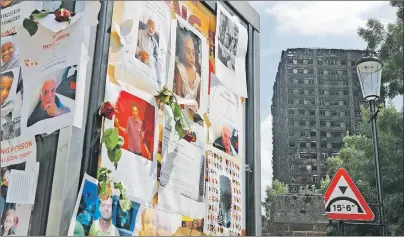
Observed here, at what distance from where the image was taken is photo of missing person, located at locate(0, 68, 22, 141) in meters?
2.80

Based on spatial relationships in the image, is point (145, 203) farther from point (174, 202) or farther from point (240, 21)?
point (240, 21)

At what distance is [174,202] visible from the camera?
3.17 m

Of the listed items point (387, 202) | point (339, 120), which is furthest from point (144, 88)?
point (339, 120)

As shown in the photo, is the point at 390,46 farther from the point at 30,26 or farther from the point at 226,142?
the point at 30,26

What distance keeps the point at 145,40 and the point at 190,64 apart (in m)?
0.50

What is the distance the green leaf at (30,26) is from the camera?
2832 mm

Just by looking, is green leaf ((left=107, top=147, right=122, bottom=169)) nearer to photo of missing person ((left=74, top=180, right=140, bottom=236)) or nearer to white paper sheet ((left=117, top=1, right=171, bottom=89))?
photo of missing person ((left=74, top=180, right=140, bottom=236))

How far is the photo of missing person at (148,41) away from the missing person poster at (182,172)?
326 mm

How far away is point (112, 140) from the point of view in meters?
2.75

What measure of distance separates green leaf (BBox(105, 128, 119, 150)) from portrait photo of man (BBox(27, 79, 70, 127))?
0.27 meters

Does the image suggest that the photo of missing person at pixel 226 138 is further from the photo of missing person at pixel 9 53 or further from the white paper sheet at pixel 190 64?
the photo of missing person at pixel 9 53

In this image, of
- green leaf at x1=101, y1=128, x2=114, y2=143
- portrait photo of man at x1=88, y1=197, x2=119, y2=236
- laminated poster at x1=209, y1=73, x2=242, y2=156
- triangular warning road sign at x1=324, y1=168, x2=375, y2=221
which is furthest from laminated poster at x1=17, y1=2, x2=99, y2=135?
triangular warning road sign at x1=324, y1=168, x2=375, y2=221

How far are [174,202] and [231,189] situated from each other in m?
0.74

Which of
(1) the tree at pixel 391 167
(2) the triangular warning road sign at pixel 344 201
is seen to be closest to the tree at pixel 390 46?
(1) the tree at pixel 391 167
